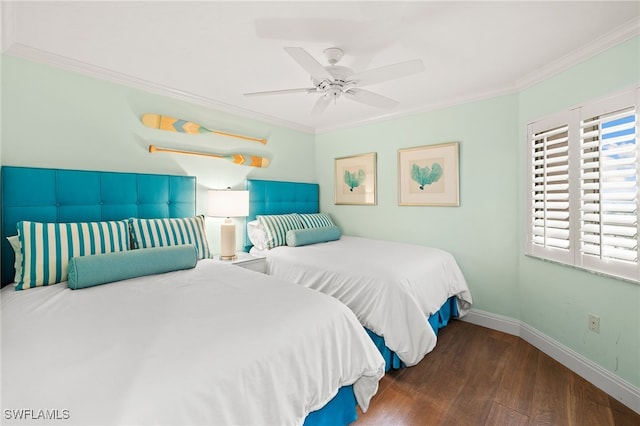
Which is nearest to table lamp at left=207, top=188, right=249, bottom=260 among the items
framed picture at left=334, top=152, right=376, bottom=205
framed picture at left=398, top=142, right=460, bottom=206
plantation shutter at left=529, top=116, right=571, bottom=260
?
framed picture at left=334, top=152, right=376, bottom=205

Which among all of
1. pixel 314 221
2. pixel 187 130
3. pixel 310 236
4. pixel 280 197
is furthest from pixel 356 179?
pixel 187 130

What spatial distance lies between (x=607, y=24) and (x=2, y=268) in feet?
13.8

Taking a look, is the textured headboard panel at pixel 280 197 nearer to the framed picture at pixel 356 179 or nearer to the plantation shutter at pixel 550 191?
the framed picture at pixel 356 179

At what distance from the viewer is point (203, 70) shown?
90.0 inches

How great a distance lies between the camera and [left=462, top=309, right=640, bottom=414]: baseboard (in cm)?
174

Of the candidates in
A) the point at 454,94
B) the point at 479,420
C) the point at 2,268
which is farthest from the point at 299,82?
the point at 479,420

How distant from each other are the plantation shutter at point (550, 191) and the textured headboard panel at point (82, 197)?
322 centimetres

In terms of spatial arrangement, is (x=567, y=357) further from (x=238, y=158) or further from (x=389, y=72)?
(x=238, y=158)

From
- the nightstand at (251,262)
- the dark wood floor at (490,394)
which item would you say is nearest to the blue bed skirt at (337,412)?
the dark wood floor at (490,394)

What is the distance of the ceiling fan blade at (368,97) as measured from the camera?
212 cm

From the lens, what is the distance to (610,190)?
183 cm

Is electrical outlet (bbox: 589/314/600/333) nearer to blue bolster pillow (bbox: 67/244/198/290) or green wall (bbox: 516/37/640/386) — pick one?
green wall (bbox: 516/37/640/386)

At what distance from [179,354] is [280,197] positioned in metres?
2.80

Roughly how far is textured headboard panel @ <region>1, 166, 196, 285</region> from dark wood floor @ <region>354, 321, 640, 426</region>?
7.74 feet
